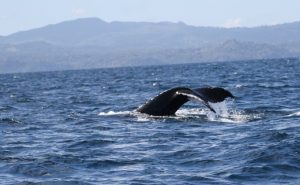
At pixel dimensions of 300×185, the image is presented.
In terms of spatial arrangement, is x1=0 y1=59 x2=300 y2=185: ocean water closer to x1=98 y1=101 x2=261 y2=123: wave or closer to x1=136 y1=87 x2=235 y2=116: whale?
x1=98 y1=101 x2=261 y2=123: wave

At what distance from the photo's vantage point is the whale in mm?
15609

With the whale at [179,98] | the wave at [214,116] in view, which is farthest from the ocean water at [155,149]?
the whale at [179,98]

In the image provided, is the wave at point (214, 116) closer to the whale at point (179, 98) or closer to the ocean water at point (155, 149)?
the ocean water at point (155, 149)

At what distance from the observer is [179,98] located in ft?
55.4

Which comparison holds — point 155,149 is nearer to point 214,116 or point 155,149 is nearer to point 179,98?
point 179,98

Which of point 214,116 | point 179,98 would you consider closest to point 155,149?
point 179,98

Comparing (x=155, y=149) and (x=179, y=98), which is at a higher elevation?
(x=179, y=98)

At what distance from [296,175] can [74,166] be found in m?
3.82

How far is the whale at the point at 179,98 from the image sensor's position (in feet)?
51.2

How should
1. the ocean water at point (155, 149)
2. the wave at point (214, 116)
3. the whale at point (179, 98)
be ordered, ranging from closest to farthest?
the ocean water at point (155, 149) < the whale at point (179, 98) < the wave at point (214, 116)

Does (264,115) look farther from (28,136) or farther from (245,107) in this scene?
Result: (28,136)

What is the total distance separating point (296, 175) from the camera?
10.4 metres

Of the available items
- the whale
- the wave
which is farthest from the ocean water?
the whale

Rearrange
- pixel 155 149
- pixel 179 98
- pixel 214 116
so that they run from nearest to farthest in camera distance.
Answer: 1. pixel 155 149
2. pixel 179 98
3. pixel 214 116
